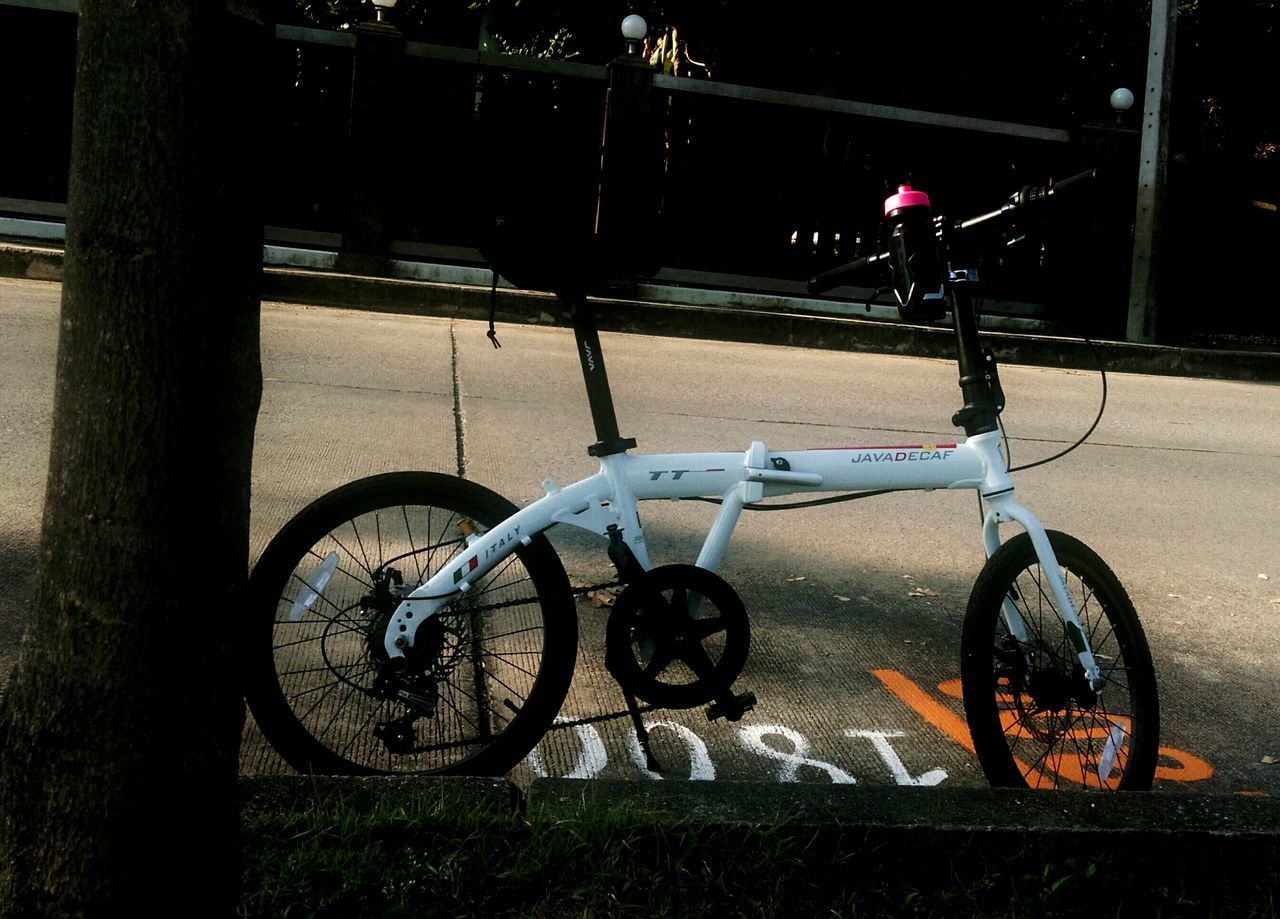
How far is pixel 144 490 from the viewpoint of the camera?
6.69 ft

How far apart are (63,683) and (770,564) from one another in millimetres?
3566

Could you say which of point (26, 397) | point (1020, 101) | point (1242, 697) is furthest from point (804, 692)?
point (1020, 101)

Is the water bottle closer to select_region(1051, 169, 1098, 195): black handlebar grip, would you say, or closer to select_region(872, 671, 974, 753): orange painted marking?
select_region(1051, 169, 1098, 195): black handlebar grip

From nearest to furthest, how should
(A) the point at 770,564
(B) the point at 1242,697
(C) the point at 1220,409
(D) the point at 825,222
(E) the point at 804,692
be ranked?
(E) the point at 804,692, (B) the point at 1242,697, (A) the point at 770,564, (C) the point at 1220,409, (D) the point at 825,222

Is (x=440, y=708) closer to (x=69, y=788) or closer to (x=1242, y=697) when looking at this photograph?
(x=69, y=788)

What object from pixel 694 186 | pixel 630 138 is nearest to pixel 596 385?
pixel 630 138

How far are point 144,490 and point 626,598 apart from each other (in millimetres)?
1323

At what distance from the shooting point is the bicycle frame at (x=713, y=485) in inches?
122

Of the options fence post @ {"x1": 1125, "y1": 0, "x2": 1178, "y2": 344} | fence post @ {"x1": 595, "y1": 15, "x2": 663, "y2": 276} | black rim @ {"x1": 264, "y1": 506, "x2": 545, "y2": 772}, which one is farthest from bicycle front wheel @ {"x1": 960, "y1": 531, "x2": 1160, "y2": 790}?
fence post @ {"x1": 1125, "y1": 0, "x2": 1178, "y2": 344}

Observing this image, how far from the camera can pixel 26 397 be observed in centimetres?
677

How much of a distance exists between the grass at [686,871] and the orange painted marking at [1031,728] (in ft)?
1.84

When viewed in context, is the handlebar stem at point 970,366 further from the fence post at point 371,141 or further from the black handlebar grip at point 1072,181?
the fence post at point 371,141

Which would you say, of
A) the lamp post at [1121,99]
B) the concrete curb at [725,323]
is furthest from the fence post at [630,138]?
the lamp post at [1121,99]

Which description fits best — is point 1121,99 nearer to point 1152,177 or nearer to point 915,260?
point 1152,177
